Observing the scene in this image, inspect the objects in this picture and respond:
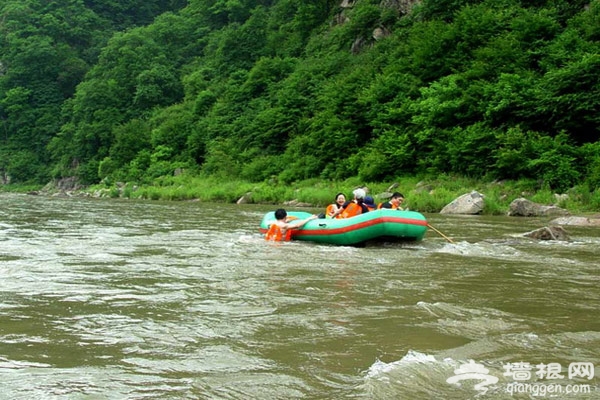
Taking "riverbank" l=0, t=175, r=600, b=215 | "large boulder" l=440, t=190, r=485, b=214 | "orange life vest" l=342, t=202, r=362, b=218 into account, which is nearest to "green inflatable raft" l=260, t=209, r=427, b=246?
"orange life vest" l=342, t=202, r=362, b=218

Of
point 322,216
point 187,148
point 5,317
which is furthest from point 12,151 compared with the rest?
point 5,317

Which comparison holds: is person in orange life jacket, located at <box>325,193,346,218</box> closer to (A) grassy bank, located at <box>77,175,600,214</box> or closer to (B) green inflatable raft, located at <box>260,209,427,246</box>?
(B) green inflatable raft, located at <box>260,209,427,246</box>

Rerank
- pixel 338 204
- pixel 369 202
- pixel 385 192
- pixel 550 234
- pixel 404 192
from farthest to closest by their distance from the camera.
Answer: pixel 385 192 → pixel 404 192 → pixel 338 204 → pixel 369 202 → pixel 550 234

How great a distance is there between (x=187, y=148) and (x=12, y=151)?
857 inches

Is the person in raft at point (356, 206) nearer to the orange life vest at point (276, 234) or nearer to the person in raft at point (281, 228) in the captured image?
the person in raft at point (281, 228)

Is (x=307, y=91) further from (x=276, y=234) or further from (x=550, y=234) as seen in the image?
(x=550, y=234)

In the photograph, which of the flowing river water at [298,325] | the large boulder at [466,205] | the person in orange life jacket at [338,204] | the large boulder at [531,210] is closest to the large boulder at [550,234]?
the flowing river water at [298,325]

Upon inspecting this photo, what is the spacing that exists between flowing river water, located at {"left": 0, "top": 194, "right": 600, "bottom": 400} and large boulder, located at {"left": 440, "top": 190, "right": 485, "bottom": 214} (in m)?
7.91

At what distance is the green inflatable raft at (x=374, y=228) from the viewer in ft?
26.9

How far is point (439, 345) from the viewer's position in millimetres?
3211

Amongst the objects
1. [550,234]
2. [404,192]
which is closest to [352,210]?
[550,234]

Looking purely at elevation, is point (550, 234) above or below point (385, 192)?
below

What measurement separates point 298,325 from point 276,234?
18.2 feet

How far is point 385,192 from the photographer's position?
64.2 feet
